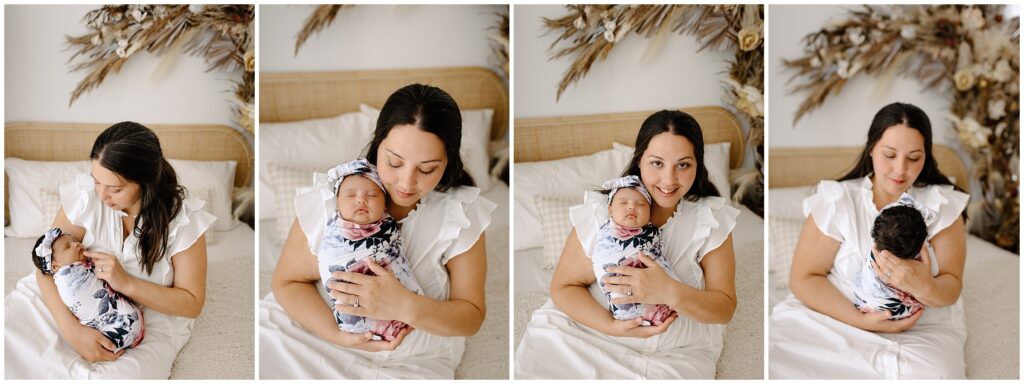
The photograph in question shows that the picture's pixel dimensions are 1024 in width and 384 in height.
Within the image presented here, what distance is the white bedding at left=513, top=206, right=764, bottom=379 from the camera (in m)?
2.61

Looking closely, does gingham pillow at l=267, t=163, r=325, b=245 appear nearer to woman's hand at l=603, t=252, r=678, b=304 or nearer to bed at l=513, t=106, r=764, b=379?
bed at l=513, t=106, r=764, b=379

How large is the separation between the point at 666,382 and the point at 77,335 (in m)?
1.70

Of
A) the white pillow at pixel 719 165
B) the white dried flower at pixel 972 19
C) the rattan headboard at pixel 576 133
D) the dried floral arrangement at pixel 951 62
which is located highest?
the white dried flower at pixel 972 19

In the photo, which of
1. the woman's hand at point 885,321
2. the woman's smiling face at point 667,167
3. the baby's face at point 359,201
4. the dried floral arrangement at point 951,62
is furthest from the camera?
the dried floral arrangement at point 951,62

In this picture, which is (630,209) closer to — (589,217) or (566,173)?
(589,217)

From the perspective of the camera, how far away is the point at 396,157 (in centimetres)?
244

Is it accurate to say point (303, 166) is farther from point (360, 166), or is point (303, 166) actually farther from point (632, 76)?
point (632, 76)

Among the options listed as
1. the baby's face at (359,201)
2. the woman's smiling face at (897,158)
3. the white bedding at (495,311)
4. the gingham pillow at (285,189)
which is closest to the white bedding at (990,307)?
the woman's smiling face at (897,158)

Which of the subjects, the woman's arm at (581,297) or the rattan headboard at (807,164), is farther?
the rattan headboard at (807,164)

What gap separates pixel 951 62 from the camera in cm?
281

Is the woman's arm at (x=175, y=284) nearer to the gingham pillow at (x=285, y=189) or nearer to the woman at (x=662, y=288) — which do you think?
the gingham pillow at (x=285, y=189)

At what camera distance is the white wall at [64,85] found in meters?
2.55

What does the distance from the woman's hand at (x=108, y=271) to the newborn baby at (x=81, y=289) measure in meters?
0.02

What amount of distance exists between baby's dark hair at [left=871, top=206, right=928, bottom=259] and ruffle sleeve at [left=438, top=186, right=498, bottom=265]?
117 centimetres
